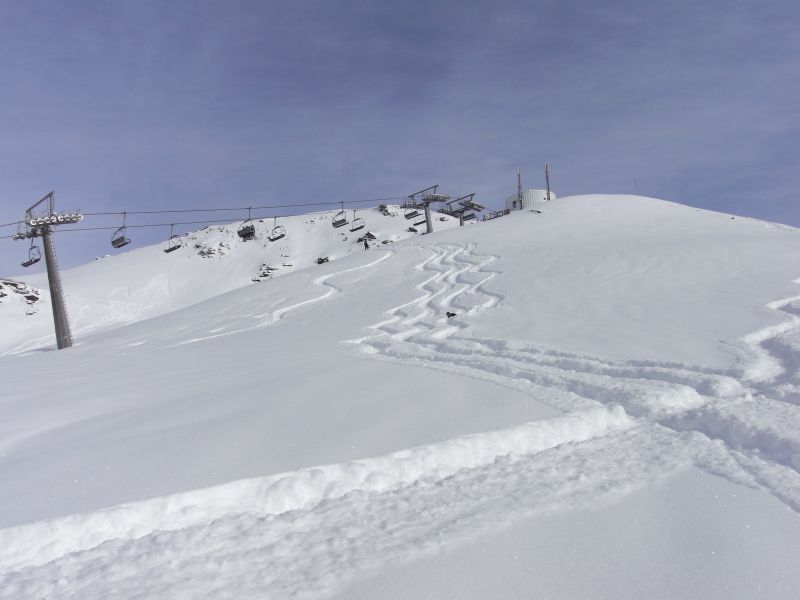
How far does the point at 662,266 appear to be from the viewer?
13445 millimetres

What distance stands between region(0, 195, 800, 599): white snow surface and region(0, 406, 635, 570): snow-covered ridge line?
13 mm

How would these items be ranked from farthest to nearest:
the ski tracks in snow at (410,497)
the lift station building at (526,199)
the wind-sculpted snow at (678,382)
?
the lift station building at (526,199) → the wind-sculpted snow at (678,382) → the ski tracks in snow at (410,497)

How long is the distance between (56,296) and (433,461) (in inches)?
785

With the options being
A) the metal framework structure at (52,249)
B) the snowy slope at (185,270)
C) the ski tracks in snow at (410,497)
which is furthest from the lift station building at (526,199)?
the ski tracks in snow at (410,497)

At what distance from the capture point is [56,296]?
19.5 meters

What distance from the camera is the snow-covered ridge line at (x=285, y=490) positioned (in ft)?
10.1

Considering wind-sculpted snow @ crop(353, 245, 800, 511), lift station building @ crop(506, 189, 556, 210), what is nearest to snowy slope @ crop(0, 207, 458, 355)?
lift station building @ crop(506, 189, 556, 210)

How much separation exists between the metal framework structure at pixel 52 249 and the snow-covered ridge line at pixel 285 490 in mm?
18309

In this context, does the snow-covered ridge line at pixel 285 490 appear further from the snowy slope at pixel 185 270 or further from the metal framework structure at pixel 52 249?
the snowy slope at pixel 185 270

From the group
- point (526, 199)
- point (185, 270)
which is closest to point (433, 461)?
point (526, 199)

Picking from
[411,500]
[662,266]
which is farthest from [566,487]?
[662,266]

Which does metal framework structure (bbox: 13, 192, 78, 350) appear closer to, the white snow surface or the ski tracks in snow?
the white snow surface

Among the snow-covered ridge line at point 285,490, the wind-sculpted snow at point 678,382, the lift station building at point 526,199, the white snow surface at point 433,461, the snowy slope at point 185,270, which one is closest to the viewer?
the white snow surface at point 433,461

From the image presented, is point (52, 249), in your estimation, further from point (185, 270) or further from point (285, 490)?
point (185, 270)
